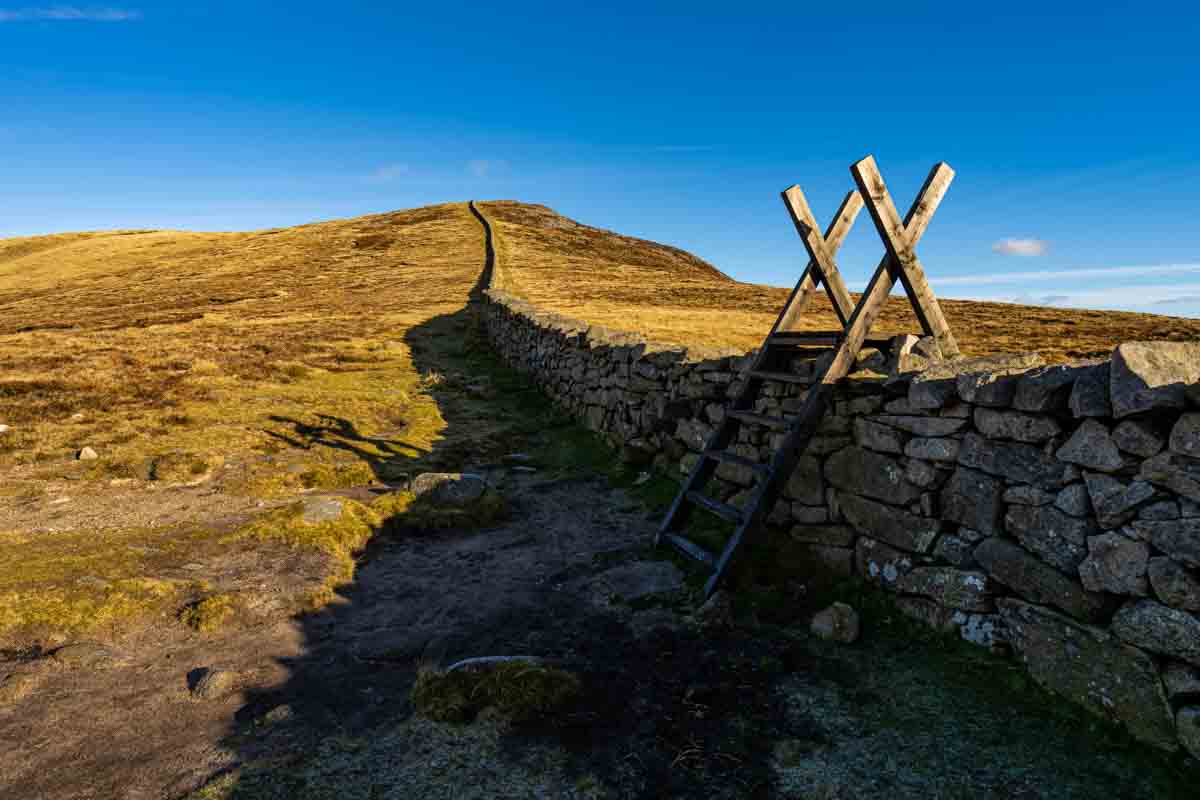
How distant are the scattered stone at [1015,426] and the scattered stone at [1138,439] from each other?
445 millimetres

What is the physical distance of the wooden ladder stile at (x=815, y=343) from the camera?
6.24 metres

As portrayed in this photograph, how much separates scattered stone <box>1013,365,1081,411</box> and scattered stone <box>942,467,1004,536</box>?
2.18 ft

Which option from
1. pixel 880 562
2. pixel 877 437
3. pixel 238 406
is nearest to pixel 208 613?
pixel 880 562

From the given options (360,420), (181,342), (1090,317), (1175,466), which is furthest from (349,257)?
(1175,466)

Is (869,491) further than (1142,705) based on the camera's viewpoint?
Yes

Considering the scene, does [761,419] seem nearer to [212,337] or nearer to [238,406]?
[238,406]

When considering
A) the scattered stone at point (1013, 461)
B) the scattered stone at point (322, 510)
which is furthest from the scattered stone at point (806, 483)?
the scattered stone at point (322, 510)

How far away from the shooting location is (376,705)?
15.5ft

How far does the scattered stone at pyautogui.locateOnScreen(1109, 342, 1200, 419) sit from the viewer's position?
3.83m

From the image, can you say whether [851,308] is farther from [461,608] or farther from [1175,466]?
[461,608]

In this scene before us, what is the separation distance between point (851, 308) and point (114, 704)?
7.70 meters

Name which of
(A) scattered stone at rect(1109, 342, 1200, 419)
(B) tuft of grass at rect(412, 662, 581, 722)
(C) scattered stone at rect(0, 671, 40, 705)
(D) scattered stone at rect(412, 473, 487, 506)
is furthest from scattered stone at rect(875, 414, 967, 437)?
(C) scattered stone at rect(0, 671, 40, 705)

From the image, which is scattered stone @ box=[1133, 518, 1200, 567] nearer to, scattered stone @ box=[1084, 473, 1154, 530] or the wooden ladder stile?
scattered stone @ box=[1084, 473, 1154, 530]

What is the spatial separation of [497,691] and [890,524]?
3609 mm
